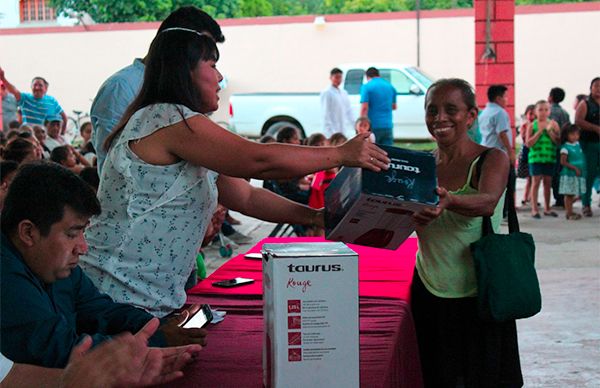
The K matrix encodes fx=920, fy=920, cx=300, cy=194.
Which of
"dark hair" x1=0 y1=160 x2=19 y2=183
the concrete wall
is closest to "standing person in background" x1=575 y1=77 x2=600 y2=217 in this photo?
"dark hair" x1=0 y1=160 x2=19 y2=183

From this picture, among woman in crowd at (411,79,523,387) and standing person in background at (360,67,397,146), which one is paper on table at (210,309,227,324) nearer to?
woman in crowd at (411,79,523,387)

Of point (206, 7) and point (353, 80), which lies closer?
point (353, 80)

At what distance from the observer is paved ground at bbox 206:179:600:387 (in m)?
5.27

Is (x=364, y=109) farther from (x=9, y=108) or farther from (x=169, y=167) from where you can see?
(x=169, y=167)

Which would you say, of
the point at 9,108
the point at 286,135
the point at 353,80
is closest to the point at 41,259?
the point at 286,135

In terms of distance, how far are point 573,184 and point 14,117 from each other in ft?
28.9

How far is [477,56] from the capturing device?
39.0 feet

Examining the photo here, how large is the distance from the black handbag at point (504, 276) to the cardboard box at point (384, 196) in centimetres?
49

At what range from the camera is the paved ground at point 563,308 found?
5.27m

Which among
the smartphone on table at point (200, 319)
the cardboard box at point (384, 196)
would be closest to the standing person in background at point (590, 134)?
the cardboard box at point (384, 196)

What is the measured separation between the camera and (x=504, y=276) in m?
3.27

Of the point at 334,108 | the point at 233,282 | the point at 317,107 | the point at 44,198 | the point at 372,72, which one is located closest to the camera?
the point at 44,198

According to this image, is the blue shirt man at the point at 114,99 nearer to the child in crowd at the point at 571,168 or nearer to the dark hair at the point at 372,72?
the child in crowd at the point at 571,168

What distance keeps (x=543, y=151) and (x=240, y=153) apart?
9.24m
